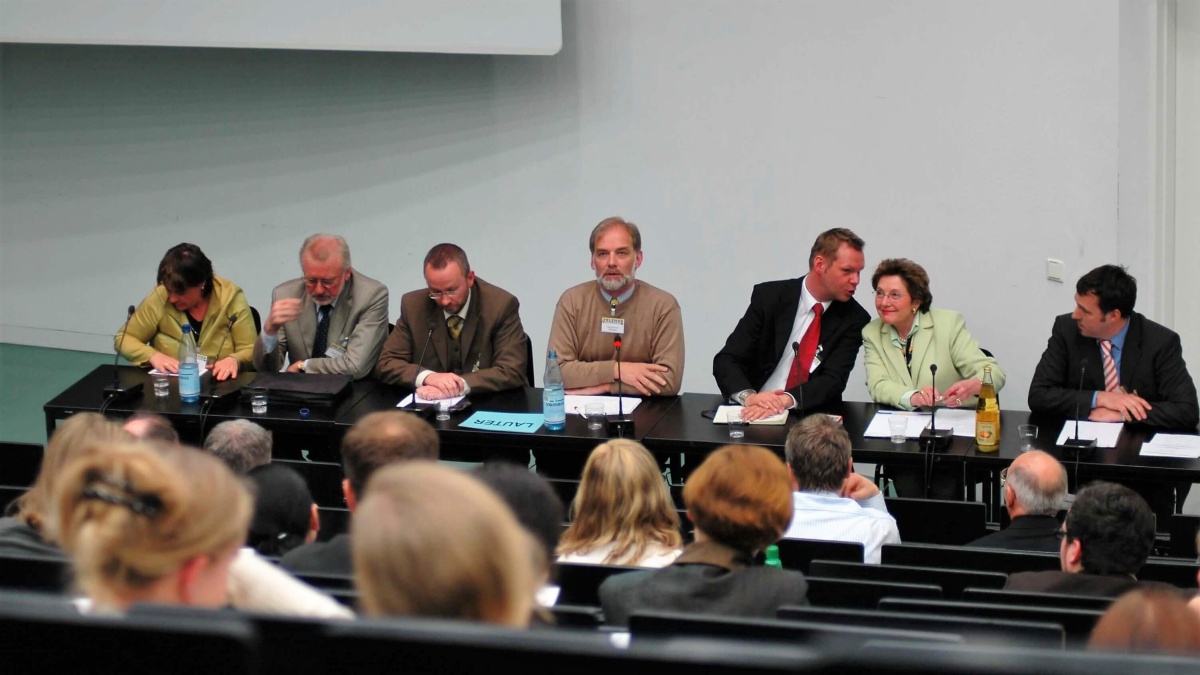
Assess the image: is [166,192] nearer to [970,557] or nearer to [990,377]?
[990,377]

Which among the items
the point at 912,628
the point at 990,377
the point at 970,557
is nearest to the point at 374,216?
the point at 990,377

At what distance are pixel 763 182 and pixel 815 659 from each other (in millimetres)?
5727

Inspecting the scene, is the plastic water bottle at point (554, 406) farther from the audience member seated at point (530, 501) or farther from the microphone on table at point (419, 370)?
the audience member seated at point (530, 501)

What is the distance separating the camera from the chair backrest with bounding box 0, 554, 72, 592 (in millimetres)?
2443

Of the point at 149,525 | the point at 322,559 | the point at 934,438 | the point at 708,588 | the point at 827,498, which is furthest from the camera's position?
the point at 934,438

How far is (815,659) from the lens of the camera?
103 cm

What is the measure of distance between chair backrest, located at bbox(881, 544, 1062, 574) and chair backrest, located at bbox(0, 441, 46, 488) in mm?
2711

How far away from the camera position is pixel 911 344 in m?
5.09

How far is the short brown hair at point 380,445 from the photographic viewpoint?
304 centimetres

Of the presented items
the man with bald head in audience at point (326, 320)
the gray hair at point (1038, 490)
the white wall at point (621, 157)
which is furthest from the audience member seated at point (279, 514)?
the white wall at point (621, 157)

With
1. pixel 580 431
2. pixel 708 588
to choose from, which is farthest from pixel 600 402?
pixel 708 588

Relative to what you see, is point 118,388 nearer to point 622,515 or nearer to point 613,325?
point 613,325

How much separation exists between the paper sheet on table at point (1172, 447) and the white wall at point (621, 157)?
5.00 feet

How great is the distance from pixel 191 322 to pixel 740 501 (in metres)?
3.68
